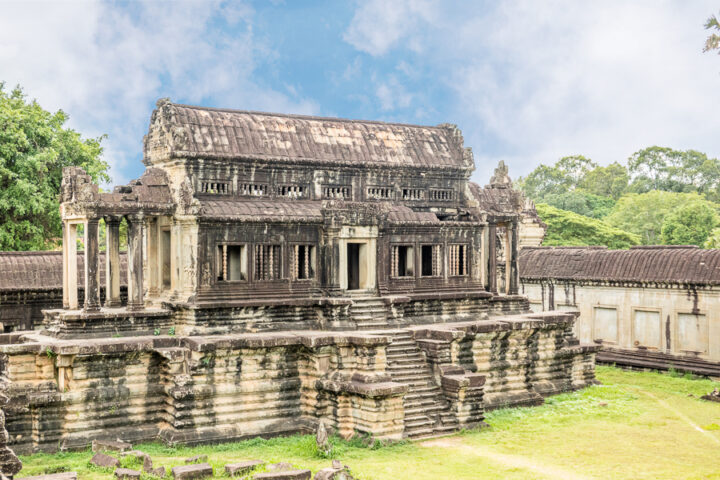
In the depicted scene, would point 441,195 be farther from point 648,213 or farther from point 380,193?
point 648,213

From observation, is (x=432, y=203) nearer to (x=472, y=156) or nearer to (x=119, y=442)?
(x=472, y=156)

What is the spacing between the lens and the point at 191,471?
46.2 feet

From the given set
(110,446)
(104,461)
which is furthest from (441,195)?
(104,461)

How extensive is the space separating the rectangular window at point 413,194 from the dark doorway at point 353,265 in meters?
2.21

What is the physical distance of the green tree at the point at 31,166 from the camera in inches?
1083

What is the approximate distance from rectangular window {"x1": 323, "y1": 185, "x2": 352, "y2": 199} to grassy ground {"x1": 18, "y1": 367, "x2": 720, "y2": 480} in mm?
6807

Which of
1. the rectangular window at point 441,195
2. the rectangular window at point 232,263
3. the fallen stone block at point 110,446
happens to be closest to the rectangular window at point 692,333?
the rectangular window at point 441,195

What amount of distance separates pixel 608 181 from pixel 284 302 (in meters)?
57.4

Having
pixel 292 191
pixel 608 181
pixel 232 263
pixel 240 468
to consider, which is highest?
pixel 608 181

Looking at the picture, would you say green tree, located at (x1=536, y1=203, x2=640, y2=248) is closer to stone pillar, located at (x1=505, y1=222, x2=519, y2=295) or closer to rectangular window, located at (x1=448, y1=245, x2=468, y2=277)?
stone pillar, located at (x1=505, y1=222, x2=519, y2=295)

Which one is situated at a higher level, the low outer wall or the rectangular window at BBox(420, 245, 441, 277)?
the rectangular window at BBox(420, 245, 441, 277)

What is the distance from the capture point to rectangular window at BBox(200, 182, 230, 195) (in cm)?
1984

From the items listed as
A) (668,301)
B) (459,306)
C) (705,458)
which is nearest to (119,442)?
(459,306)

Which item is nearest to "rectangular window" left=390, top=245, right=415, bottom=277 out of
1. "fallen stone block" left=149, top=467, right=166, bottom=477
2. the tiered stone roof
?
"fallen stone block" left=149, top=467, right=166, bottom=477
